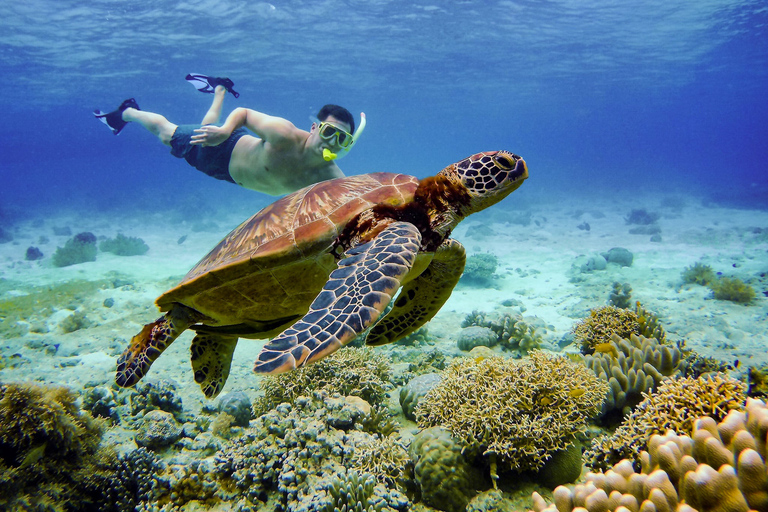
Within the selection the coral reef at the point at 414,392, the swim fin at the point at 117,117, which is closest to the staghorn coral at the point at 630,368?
the coral reef at the point at 414,392

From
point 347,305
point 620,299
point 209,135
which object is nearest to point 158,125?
point 209,135

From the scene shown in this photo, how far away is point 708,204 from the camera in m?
27.0

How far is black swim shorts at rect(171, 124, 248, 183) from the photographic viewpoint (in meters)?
6.31

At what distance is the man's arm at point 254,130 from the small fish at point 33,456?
12.6ft

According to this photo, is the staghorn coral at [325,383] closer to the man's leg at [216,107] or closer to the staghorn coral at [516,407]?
the staghorn coral at [516,407]

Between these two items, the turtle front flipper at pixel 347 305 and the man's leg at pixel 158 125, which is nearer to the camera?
the turtle front flipper at pixel 347 305

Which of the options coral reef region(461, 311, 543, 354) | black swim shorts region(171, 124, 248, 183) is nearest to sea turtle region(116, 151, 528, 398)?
coral reef region(461, 311, 543, 354)

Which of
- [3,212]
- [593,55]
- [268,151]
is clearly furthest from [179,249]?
[593,55]

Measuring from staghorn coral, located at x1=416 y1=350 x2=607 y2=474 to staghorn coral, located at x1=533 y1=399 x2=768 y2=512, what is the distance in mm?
727

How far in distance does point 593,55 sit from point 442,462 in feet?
120

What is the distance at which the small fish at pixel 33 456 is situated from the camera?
2.71 meters

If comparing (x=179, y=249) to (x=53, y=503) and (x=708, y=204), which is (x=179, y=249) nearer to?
(x=53, y=503)

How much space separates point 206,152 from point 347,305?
569 cm

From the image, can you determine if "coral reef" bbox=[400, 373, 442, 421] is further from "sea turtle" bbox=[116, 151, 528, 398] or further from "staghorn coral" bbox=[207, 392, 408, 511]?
"sea turtle" bbox=[116, 151, 528, 398]
